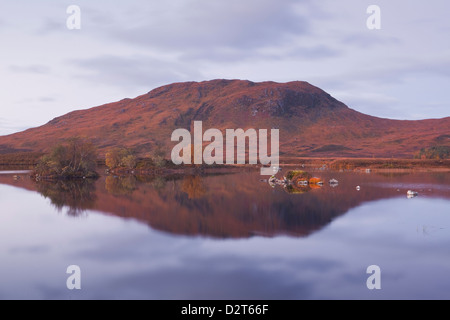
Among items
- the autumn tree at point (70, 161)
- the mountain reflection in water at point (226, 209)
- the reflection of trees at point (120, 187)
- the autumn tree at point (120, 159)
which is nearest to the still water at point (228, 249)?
the mountain reflection in water at point (226, 209)

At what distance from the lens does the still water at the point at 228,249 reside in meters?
10.1

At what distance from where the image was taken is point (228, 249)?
46.3 ft

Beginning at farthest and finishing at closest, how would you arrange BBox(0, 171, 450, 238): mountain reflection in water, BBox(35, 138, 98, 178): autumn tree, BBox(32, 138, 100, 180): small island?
BBox(35, 138, 98, 178): autumn tree, BBox(32, 138, 100, 180): small island, BBox(0, 171, 450, 238): mountain reflection in water

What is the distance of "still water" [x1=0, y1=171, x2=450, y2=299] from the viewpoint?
10062 mm

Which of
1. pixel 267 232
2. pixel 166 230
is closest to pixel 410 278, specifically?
pixel 267 232

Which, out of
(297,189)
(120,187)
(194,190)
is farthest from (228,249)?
(120,187)

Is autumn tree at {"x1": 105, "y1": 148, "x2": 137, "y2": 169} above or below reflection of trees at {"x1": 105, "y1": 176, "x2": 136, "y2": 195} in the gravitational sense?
above

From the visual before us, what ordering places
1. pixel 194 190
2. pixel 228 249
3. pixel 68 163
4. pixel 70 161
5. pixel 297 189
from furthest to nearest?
pixel 70 161, pixel 68 163, pixel 194 190, pixel 297 189, pixel 228 249

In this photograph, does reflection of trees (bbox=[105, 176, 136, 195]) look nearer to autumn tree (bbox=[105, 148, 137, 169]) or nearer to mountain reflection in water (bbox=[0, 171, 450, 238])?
mountain reflection in water (bbox=[0, 171, 450, 238])

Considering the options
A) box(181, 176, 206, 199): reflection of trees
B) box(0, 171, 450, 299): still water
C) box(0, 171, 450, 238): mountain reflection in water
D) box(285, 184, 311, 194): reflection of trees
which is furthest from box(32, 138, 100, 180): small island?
box(285, 184, 311, 194): reflection of trees

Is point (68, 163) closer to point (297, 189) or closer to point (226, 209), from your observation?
point (297, 189)

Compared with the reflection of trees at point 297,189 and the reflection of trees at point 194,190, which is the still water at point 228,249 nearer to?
the reflection of trees at point 194,190

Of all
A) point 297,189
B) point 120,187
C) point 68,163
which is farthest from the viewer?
point 68,163

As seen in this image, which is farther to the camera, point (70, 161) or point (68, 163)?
point (70, 161)
